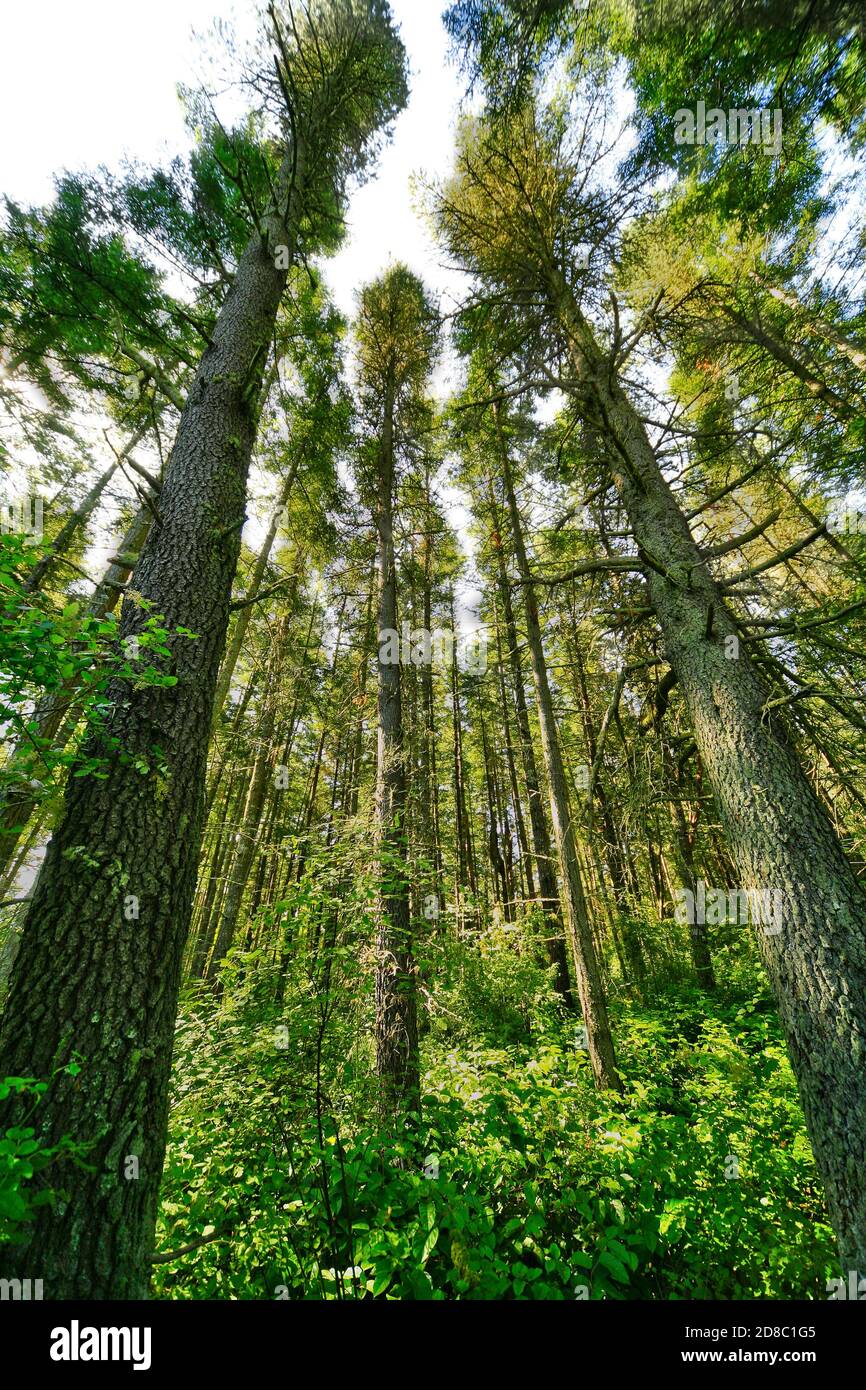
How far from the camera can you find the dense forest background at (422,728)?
2127 millimetres

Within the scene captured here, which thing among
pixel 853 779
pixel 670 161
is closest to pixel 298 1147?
pixel 853 779

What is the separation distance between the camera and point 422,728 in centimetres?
866

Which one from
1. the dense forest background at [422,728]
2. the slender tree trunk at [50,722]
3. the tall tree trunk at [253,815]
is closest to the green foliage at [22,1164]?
the dense forest background at [422,728]

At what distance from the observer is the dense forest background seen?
2127 millimetres

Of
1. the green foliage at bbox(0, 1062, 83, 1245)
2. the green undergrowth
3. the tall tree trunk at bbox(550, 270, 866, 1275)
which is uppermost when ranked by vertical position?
the tall tree trunk at bbox(550, 270, 866, 1275)

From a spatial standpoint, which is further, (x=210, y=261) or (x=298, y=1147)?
(x=210, y=261)

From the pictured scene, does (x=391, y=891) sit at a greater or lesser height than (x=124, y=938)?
greater

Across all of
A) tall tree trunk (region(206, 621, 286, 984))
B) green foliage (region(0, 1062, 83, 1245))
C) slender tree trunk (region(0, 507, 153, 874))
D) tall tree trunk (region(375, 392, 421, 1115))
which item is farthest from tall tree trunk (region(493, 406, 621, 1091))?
tall tree trunk (region(206, 621, 286, 984))

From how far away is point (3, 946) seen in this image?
312 cm

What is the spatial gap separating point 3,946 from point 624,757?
4.97m

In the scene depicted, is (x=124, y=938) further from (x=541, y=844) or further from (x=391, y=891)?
(x=541, y=844)

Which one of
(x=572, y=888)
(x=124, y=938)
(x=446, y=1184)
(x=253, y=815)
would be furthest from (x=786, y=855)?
(x=253, y=815)

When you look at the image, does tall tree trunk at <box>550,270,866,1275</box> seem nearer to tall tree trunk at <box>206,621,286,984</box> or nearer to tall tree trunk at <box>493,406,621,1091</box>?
tall tree trunk at <box>493,406,621,1091</box>
